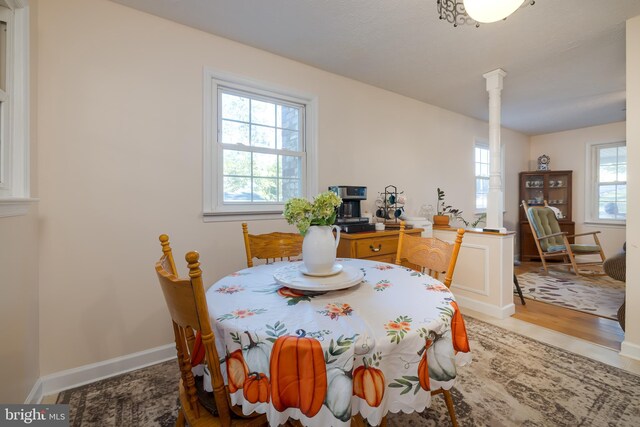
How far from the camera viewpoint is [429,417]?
1.47 meters

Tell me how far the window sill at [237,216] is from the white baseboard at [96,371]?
0.99 m

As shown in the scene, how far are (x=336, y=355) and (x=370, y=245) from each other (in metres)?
1.86

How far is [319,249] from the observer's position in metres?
1.23

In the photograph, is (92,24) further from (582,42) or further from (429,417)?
(582,42)

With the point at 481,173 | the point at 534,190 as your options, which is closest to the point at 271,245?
the point at 481,173

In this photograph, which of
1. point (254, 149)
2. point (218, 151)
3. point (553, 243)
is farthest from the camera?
point (553, 243)

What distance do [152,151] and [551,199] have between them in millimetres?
6683

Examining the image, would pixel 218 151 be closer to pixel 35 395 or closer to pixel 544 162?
pixel 35 395

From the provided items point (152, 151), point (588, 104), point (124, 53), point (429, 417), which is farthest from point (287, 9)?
point (588, 104)

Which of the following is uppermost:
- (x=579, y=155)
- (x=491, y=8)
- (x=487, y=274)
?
(x=579, y=155)

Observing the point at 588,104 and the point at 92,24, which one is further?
the point at 588,104

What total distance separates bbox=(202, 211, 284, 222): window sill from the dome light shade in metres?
1.95

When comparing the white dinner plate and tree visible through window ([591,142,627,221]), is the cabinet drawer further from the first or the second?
tree visible through window ([591,142,627,221])

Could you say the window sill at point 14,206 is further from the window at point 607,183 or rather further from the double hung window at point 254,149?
the window at point 607,183
